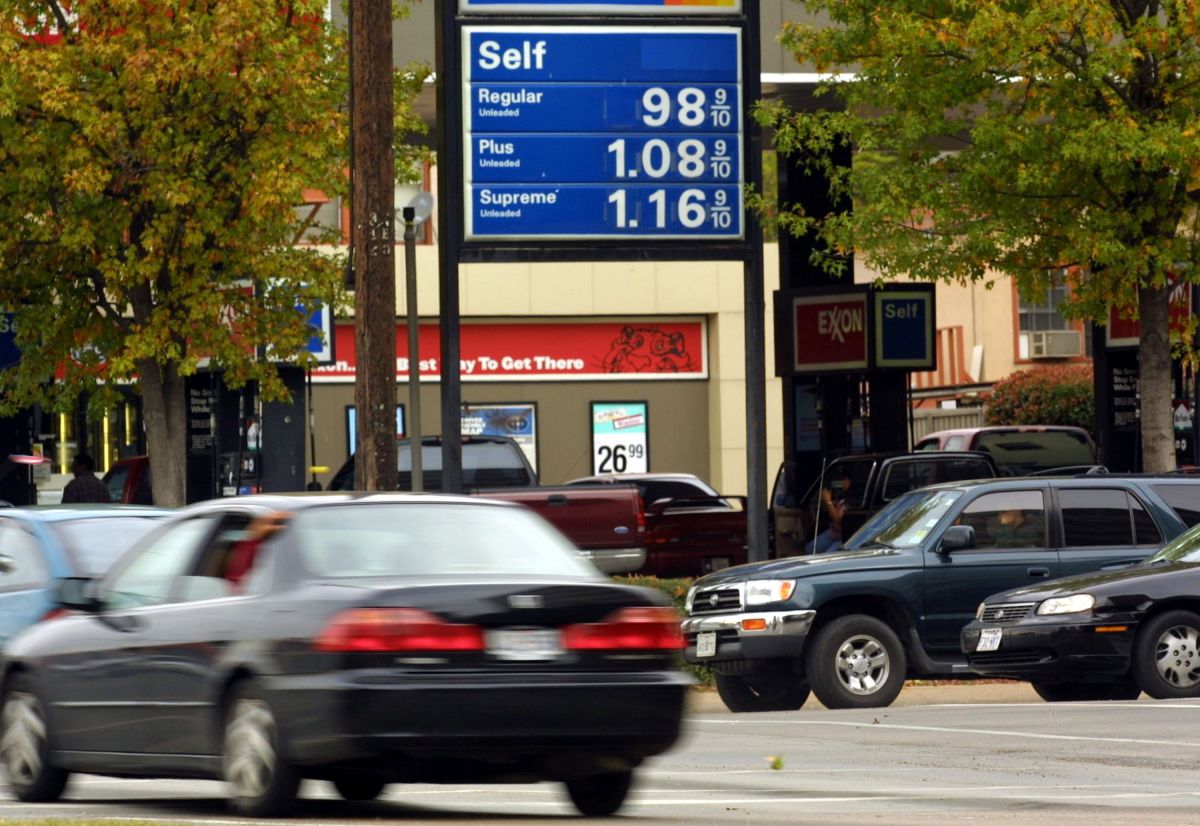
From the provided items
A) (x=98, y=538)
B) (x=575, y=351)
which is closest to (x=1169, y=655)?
(x=98, y=538)

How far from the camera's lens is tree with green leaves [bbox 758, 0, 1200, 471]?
22.6 m

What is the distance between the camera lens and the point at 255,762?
962 cm

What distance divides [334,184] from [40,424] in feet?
44.9

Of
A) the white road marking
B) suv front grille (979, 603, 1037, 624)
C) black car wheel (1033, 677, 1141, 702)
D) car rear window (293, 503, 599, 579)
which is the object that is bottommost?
black car wheel (1033, 677, 1141, 702)

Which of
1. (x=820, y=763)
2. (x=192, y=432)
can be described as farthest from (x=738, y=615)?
(x=192, y=432)

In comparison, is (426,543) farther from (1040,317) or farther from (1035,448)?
(1040,317)

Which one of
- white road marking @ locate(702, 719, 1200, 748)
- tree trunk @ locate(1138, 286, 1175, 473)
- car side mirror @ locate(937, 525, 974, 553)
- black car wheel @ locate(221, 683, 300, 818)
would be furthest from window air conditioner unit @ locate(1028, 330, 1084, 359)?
black car wheel @ locate(221, 683, 300, 818)

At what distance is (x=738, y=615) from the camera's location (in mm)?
17438

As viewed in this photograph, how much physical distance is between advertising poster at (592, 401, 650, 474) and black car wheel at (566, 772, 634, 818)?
121ft

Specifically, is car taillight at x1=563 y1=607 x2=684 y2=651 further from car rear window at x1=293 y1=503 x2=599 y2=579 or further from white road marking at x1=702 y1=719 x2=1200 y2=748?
white road marking at x1=702 y1=719 x2=1200 y2=748

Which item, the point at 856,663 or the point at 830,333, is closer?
the point at 856,663

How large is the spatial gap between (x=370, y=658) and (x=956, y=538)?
29.0 ft

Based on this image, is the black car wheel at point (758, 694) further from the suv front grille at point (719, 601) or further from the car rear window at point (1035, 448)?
the car rear window at point (1035, 448)

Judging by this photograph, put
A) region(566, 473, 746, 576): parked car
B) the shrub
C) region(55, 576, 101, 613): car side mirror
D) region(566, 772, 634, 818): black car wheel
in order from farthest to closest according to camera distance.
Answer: the shrub
region(566, 473, 746, 576): parked car
region(55, 576, 101, 613): car side mirror
region(566, 772, 634, 818): black car wheel
